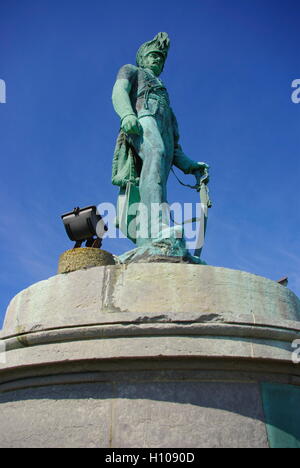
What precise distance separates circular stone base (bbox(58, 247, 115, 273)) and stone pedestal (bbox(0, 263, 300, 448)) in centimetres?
33

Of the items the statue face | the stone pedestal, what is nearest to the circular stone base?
the stone pedestal

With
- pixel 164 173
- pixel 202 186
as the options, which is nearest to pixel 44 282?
pixel 164 173

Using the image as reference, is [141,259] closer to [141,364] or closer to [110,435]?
[141,364]

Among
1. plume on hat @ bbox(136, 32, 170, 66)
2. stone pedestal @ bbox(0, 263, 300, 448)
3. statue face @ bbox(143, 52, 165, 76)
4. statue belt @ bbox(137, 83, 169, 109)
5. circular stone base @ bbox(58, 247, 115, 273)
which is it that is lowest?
stone pedestal @ bbox(0, 263, 300, 448)

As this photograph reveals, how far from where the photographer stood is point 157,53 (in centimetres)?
615

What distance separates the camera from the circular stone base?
3.69 m

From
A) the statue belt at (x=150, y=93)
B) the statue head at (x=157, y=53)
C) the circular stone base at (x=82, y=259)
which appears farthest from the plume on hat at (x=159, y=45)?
the circular stone base at (x=82, y=259)

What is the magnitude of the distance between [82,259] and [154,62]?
3363 millimetres

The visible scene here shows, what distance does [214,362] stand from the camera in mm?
3020

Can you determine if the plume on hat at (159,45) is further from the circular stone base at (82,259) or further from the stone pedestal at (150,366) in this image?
the stone pedestal at (150,366)

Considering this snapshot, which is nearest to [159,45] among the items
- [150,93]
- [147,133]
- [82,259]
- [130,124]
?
[150,93]

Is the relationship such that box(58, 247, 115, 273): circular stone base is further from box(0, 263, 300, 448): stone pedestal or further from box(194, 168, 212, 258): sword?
box(194, 168, 212, 258): sword

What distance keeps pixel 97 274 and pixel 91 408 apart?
894mm

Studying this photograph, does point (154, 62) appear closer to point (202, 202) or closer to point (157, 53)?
point (157, 53)
